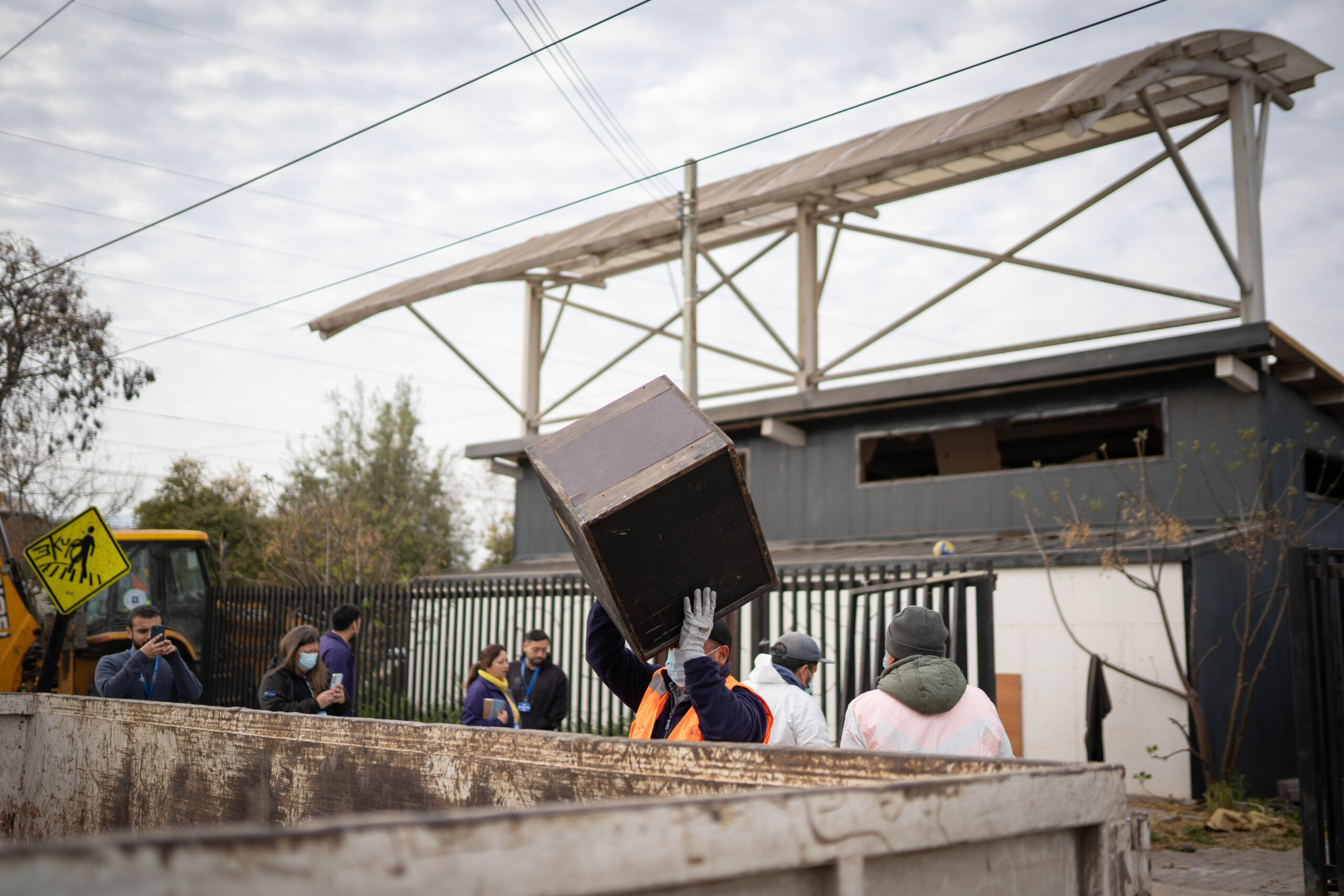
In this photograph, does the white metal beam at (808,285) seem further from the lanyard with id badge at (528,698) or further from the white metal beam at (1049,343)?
the lanyard with id badge at (528,698)

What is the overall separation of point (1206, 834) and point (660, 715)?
784 cm

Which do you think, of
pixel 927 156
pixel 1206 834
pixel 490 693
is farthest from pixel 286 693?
pixel 927 156

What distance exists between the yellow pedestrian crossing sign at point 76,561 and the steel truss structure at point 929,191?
6.35 metres

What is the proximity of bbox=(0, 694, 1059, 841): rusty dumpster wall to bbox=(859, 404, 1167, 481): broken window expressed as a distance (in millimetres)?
12586

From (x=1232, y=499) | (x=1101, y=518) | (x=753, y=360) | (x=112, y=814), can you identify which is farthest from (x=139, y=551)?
(x=1232, y=499)

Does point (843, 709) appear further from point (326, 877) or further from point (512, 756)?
point (326, 877)

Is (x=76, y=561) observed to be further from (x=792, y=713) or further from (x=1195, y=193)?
(x=1195, y=193)

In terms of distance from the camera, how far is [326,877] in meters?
1.14

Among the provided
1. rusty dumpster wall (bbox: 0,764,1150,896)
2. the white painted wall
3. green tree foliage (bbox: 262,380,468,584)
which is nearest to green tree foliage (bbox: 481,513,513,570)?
green tree foliage (bbox: 262,380,468,584)

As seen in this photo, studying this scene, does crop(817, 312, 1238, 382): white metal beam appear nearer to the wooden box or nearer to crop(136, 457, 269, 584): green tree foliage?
the wooden box

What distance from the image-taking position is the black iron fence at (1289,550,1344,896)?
6453mm

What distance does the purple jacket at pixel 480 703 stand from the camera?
8.12m

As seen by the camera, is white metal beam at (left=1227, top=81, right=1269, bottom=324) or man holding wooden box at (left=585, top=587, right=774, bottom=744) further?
white metal beam at (left=1227, top=81, right=1269, bottom=324)

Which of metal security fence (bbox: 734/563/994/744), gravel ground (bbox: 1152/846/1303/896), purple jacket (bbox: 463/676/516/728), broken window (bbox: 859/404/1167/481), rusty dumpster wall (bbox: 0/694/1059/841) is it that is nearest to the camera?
rusty dumpster wall (bbox: 0/694/1059/841)
